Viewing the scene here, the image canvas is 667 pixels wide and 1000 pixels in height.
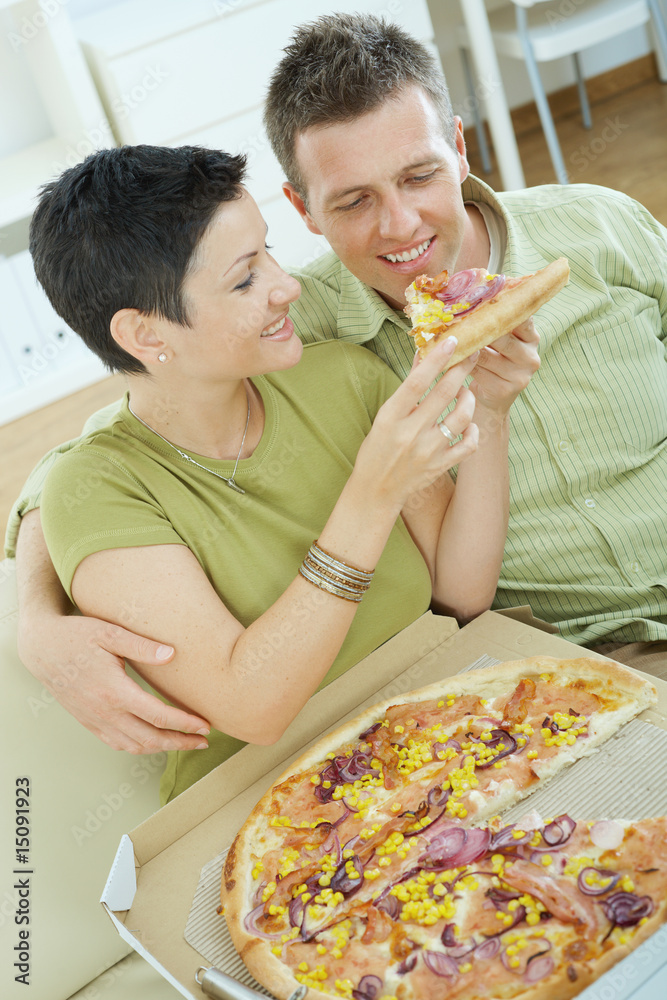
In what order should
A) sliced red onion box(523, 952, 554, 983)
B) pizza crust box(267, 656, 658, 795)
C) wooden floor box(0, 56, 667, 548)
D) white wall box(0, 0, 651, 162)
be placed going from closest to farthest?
sliced red onion box(523, 952, 554, 983) → pizza crust box(267, 656, 658, 795) → wooden floor box(0, 56, 667, 548) → white wall box(0, 0, 651, 162)

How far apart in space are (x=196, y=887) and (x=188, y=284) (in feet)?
2.32

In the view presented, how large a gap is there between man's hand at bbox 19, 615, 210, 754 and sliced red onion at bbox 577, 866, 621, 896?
49 centimetres

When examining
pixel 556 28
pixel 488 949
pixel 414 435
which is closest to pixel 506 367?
pixel 414 435

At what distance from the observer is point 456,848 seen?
979 millimetres

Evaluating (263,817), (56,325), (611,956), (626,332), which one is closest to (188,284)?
(263,817)

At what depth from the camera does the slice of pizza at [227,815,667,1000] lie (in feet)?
2.76

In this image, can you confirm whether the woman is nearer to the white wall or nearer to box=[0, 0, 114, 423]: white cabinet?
box=[0, 0, 114, 423]: white cabinet

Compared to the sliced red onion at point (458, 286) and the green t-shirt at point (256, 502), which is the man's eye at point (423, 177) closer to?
the sliced red onion at point (458, 286)

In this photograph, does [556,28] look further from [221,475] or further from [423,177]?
[221,475]

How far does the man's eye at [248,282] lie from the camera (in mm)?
1230

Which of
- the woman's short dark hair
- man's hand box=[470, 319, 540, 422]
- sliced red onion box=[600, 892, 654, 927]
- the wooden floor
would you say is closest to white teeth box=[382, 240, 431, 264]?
man's hand box=[470, 319, 540, 422]

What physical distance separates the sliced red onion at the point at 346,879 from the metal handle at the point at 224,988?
13 cm

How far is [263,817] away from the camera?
1.08 meters

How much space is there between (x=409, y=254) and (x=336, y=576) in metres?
0.60
